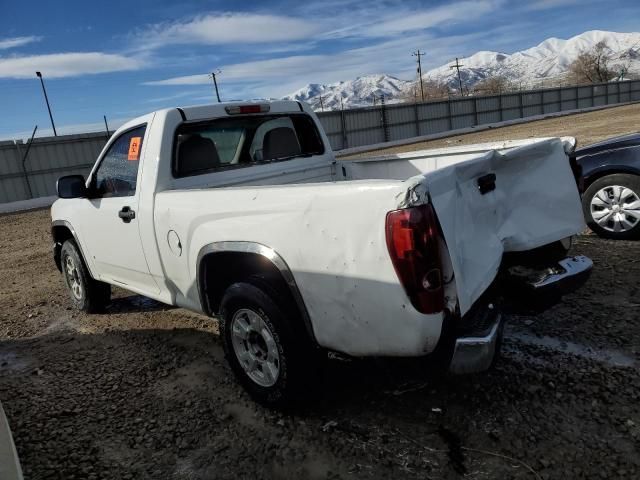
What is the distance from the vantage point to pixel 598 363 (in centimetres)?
326

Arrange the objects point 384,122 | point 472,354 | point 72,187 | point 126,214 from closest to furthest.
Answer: point 472,354, point 126,214, point 72,187, point 384,122

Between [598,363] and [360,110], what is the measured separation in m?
34.1

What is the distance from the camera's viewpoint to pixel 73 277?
5547 mm

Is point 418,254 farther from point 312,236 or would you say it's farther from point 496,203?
point 496,203

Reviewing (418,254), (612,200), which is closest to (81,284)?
(418,254)

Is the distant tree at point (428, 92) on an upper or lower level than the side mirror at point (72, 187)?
upper

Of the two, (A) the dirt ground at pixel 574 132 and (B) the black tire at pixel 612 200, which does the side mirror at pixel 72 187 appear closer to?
(B) the black tire at pixel 612 200

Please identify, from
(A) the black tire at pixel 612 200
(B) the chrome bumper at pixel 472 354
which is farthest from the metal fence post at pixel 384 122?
(B) the chrome bumper at pixel 472 354

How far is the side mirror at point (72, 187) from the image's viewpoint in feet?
14.6

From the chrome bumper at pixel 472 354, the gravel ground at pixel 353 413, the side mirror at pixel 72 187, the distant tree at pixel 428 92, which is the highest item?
the distant tree at pixel 428 92

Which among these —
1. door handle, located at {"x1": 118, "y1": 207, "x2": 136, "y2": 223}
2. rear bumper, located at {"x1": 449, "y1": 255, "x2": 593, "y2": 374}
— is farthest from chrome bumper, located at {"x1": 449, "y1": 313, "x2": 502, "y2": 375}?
door handle, located at {"x1": 118, "y1": 207, "x2": 136, "y2": 223}

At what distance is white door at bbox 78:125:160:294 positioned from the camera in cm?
402

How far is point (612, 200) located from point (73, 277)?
6.01m

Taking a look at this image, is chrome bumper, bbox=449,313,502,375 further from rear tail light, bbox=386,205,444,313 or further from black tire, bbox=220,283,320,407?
black tire, bbox=220,283,320,407
